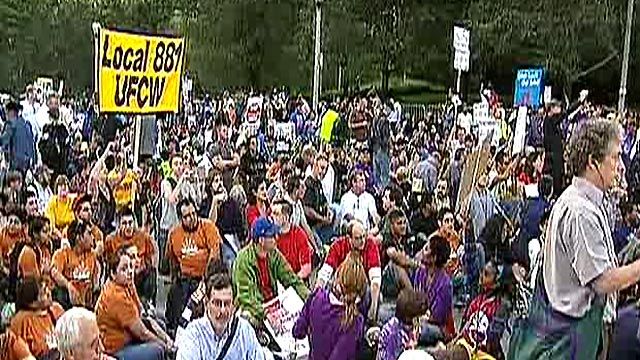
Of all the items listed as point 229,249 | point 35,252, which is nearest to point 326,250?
point 229,249

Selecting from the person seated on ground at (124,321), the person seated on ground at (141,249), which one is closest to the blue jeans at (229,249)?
the person seated on ground at (141,249)

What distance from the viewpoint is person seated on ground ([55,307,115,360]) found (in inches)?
223

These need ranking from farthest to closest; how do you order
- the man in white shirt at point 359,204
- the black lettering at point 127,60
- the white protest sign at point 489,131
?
the white protest sign at point 489,131, the man in white shirt at point 359,204, the black lettering at point 127,60

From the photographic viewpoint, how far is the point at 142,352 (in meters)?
8.77

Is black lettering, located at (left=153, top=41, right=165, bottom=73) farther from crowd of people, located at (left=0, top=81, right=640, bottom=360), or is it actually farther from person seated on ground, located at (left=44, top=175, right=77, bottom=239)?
person seated on ground, located at (left=44, top=175, right=77, bottom=239)

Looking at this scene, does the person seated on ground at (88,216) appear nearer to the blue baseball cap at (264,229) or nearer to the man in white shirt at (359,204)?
the blue baseball cap at (264,229)

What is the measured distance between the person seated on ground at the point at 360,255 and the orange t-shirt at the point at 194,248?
59.5 inches

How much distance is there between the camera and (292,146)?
2617cm

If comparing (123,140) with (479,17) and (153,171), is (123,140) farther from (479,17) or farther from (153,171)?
(479,17)

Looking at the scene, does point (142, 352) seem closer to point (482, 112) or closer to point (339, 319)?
point (339, 319)

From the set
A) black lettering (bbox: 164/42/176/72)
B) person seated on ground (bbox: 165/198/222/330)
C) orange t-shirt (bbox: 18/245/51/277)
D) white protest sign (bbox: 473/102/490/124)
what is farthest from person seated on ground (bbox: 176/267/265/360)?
white protest sign (bbox: 473/102/490/124)

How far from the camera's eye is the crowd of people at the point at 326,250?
5395 millimetres

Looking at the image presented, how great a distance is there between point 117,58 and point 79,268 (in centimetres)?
275

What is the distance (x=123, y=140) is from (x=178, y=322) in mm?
11054
